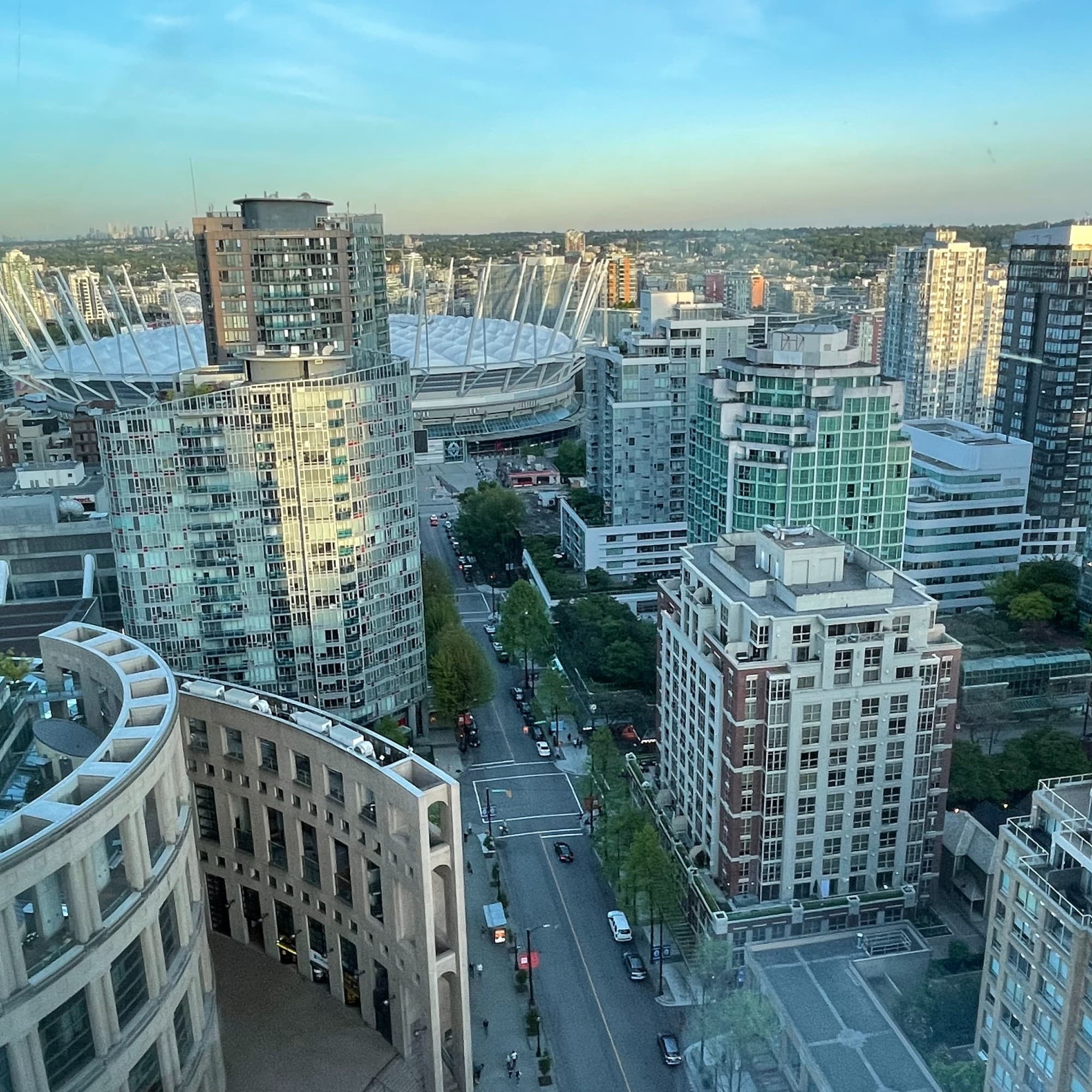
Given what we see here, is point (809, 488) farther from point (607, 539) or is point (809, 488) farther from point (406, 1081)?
point (406, 1081)

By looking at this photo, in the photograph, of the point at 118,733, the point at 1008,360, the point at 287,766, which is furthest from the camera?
the point at 1008,360

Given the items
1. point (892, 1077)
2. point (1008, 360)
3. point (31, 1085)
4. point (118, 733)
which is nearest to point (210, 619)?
point (118, 733)

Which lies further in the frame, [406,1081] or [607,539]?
[607,539]

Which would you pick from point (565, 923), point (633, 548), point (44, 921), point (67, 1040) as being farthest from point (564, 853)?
point (633, 548)

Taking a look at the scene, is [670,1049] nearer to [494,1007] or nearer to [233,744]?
[494,1007]

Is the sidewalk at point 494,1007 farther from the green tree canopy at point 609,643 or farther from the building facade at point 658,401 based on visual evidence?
the building facade at point 658,401

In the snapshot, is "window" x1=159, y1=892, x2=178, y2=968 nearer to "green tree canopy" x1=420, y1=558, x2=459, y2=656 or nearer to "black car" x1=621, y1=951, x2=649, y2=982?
"black car" x1=621, y1=951, x2=649, y2=982

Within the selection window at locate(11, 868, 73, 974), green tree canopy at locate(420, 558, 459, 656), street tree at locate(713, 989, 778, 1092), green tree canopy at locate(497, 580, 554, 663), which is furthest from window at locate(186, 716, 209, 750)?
green tree canopy at locate(497, 580, 554, 663)
